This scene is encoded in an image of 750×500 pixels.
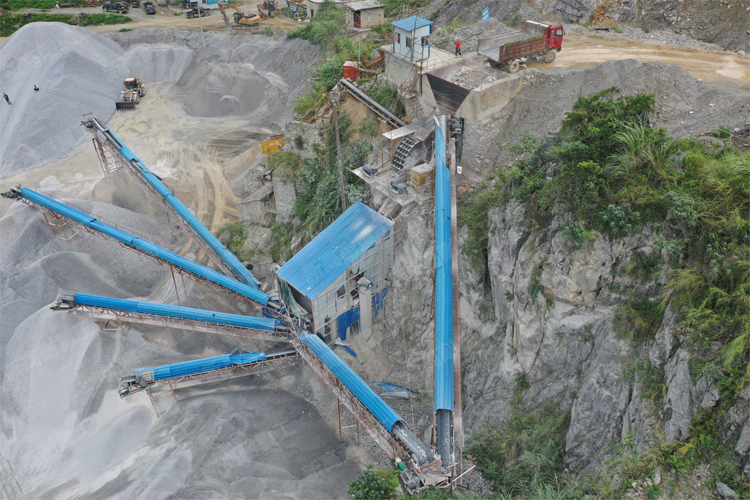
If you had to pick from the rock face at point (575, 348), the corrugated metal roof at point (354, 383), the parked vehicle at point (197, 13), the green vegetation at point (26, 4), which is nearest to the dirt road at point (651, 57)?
the rock face at point (575, 348)

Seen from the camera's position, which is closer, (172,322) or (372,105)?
(172,322)

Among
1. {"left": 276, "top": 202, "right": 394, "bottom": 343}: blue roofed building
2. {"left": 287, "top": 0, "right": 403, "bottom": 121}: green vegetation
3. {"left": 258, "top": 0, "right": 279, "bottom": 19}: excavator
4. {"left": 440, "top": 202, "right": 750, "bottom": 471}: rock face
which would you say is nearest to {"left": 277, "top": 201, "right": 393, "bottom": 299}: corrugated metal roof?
{"left": 276, "top": 202, "right": 394, "bottom": 343}: blue roofed building

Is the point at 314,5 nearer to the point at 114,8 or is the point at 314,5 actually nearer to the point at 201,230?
the point at 114,8

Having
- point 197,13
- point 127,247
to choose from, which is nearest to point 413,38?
point 127,247

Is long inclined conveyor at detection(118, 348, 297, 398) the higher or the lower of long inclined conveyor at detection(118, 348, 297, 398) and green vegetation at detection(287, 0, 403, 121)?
the lower

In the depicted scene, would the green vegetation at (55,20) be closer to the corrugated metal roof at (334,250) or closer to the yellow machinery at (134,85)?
the yellow machinery at (134,85)

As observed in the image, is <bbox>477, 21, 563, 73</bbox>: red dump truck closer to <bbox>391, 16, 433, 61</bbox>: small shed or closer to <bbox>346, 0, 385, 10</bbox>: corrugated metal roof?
<bbox>391, 16, 433, 61</bbox>: small shed
